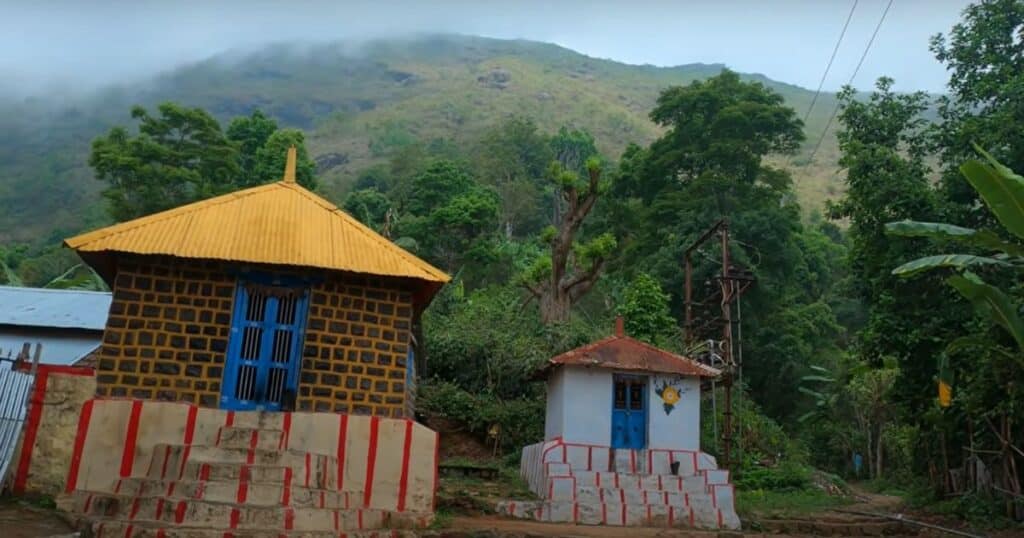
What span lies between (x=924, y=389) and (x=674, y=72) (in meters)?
130

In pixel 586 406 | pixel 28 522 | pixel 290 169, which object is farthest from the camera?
pixel 586 406

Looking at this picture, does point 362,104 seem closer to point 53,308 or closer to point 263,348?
Result: point 53,308

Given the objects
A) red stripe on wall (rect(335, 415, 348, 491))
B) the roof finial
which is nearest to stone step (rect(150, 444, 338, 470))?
red stripe on wall (rect(335, 415, 348, 491))

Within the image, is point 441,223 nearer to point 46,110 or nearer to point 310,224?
point 310,224

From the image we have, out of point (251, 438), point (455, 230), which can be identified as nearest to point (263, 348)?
point (251, 438)

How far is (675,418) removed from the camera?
1457cm

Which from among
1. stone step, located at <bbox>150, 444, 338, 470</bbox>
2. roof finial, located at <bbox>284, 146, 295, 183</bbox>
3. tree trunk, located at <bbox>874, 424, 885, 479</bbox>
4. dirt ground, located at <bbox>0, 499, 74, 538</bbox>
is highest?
roof finial, located at <bbox>284, 146, 295, 183</bbox>

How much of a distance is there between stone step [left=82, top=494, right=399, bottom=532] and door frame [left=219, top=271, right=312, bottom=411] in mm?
1923

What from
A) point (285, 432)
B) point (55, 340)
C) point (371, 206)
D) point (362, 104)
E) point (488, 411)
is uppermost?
point (362, 104)

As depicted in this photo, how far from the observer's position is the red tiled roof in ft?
47.2

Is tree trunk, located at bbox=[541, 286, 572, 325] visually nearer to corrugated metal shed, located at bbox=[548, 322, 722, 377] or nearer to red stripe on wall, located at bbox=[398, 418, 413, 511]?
corrugated metal shed, located at bbox=[548, 322, 722, 377]

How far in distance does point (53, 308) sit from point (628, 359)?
455 inches

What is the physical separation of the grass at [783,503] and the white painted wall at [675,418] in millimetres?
1557

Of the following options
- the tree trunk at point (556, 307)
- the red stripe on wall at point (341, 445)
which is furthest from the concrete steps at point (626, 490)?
the tree trunk at point (556, 307)
